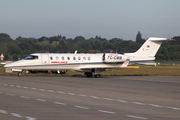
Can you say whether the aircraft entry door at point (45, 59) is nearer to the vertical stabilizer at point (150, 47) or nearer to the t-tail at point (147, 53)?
the t-tail at point (147, 53)

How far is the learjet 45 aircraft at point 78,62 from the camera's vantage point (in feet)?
112

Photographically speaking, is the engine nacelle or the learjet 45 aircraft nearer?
the learjet 45 aircraft

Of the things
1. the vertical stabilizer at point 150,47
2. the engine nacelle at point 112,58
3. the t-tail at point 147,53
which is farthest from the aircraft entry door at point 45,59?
the vertical stabilizer at point 150,47

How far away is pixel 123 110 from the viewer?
12.6 metres

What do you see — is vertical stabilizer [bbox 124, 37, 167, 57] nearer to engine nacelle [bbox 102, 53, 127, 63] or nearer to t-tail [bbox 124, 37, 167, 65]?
t-tail [bbox 124, 37, 167, 65]

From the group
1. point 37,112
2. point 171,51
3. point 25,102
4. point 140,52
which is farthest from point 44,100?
point 171,51

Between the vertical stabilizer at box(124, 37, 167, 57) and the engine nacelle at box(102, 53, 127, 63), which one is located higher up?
the vertical stabilizer at box(124, 37, 167, 57)

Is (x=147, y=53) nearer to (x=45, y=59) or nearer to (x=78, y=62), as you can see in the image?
(x=78, y=62)

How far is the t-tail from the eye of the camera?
38.2m

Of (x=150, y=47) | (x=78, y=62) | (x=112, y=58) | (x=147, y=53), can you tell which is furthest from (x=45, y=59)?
(x=150, y=47)

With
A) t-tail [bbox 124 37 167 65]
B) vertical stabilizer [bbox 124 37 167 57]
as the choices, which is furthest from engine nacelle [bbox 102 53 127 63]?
vertical stabilizer [bbox 124 37 167 57]

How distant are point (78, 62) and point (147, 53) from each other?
943 cm

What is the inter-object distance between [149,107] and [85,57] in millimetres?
23170

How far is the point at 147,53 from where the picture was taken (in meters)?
38.9
